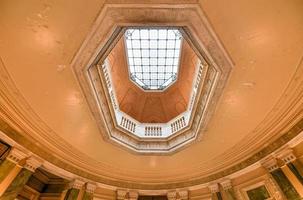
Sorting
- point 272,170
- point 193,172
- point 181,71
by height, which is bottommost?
point 272,170

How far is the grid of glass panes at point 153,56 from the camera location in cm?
826

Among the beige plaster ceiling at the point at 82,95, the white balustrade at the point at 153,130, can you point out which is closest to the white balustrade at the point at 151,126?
the white balustrade at the point at 153,130

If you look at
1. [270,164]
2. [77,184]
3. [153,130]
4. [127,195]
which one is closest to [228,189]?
[270,164]

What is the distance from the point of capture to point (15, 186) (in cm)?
527

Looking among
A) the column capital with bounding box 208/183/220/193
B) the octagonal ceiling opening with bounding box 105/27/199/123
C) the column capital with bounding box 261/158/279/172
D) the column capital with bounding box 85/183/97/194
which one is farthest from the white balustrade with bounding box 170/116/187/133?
the column capital with bounding box 85/183/97/194

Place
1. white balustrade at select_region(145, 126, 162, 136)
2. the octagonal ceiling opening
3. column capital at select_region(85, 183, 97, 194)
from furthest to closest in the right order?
white balustrade at select_region(145, 126, 162, 136), the octagonal ceiling opening, column capital at select_region(85, 183, 97, 194)

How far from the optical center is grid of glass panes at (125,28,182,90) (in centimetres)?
826

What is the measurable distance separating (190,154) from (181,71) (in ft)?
12.3

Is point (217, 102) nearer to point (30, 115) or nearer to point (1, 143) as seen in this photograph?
point (30, 115)

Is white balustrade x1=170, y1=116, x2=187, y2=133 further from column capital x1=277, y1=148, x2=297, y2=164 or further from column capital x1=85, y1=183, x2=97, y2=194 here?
column capital x1=85, y1=183, x2=97, y2=194

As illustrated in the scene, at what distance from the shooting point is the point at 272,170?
5.93 meters

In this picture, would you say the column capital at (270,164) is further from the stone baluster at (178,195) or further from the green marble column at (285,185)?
the stone baluster at (178,195)

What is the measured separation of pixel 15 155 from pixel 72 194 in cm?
253

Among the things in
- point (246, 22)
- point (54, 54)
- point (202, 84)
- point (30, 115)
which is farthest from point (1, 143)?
point (246, 22)
